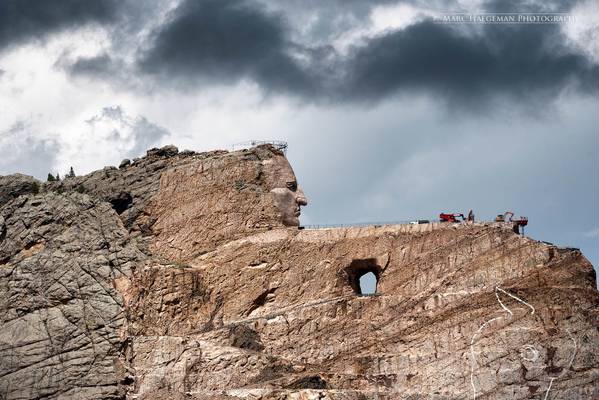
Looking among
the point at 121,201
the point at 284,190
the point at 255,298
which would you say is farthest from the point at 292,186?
the point at 121,201

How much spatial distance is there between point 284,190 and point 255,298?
547cm

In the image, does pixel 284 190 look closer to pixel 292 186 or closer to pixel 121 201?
pixel 292 186

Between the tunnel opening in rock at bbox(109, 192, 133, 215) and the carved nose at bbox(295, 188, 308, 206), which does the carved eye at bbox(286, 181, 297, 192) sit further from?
the tunnel opening in rock at bbox(109, 192, 133, 215)

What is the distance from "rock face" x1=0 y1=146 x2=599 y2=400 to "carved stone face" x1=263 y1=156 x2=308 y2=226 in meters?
0.09

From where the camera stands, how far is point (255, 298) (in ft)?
240

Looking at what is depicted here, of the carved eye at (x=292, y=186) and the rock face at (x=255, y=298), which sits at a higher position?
the carved eye at (x=292, y=186)

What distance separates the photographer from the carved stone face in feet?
249

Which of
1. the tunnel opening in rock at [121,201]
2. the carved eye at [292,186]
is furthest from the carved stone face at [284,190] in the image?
the tunnel opening in rock at [121,201]

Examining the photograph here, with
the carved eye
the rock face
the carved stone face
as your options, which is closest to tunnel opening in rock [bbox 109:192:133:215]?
the rock face

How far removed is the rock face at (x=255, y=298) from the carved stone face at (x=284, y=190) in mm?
85

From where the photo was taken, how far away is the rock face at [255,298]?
6838 centimetres

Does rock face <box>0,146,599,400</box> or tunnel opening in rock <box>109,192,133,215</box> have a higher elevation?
tunnel opening in rock <box>109,192,133,215</box>

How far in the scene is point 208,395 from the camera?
70625mm

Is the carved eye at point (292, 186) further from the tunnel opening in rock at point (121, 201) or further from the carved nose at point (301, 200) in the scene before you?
the tunnel opening in rock at point (121, 201)
